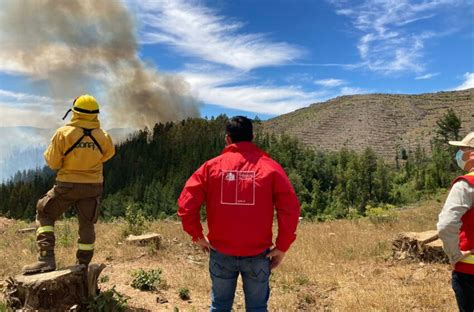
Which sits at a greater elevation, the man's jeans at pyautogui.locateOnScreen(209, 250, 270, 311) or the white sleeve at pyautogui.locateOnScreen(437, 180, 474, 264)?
the white sleeve at pyautogui.locateOnScreen(437, 180, 474, 264)

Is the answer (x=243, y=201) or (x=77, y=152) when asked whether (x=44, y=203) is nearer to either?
(x=77, y=152)

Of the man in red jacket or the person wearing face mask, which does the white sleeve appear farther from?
the man in red jacket

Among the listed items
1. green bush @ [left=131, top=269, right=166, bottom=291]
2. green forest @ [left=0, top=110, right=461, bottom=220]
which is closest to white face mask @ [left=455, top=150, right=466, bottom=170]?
green bush @ [left=131, top=269, right=166, bottom=291]

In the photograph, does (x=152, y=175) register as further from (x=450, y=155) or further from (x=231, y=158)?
(x=231, y=158)

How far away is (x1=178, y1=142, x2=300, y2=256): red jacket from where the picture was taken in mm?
3439

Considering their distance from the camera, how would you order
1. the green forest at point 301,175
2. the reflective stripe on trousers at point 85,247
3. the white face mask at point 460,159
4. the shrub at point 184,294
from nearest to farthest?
the white face mask at point 460,159, the reflective stripe on trousers at point 85,247, the shrub at point 184,294, the green forest at point 301,175

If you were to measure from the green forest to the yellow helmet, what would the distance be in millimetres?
52613

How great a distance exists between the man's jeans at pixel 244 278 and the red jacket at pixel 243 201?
0.28ft

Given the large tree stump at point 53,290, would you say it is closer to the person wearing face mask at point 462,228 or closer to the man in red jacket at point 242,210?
the man in red jacket at point 242,210

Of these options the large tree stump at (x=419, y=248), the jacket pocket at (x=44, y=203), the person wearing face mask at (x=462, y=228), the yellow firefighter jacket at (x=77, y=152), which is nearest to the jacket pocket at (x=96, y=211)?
the yellow firefighter jacket at (x=77, y=152)

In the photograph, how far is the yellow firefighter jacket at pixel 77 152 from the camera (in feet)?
16.7

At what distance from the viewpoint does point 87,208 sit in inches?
213

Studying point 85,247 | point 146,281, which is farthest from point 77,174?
point 146,281

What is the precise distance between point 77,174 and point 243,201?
276cm
